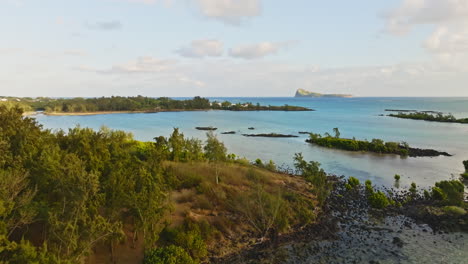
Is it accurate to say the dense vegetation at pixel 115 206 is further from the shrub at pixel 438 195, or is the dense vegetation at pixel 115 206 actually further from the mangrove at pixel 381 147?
the mangrove at pixel 381 147

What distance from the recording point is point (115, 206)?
52.1ft

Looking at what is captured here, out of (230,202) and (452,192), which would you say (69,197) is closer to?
(230,202)

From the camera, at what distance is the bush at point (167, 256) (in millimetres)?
15445

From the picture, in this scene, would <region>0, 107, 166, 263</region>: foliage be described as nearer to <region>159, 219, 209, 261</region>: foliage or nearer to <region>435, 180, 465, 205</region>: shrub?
<region>159, 219, 209, 261</region>: foliage

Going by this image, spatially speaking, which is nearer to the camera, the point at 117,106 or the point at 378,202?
the point at 378,202

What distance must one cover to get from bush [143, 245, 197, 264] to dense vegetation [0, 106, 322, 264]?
60mm

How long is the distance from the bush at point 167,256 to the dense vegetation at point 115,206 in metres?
0.06

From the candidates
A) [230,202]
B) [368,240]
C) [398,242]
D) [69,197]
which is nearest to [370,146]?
[398,242]

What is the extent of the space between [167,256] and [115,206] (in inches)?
166

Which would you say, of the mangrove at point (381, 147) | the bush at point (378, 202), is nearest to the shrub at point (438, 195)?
the bush at point (378, 202)

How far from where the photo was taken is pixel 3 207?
1195 cm

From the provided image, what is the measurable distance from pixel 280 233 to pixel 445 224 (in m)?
14.5

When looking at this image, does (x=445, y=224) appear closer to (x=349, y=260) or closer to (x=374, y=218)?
(x=374, y=218)

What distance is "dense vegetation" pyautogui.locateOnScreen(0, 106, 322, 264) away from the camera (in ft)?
43.7
